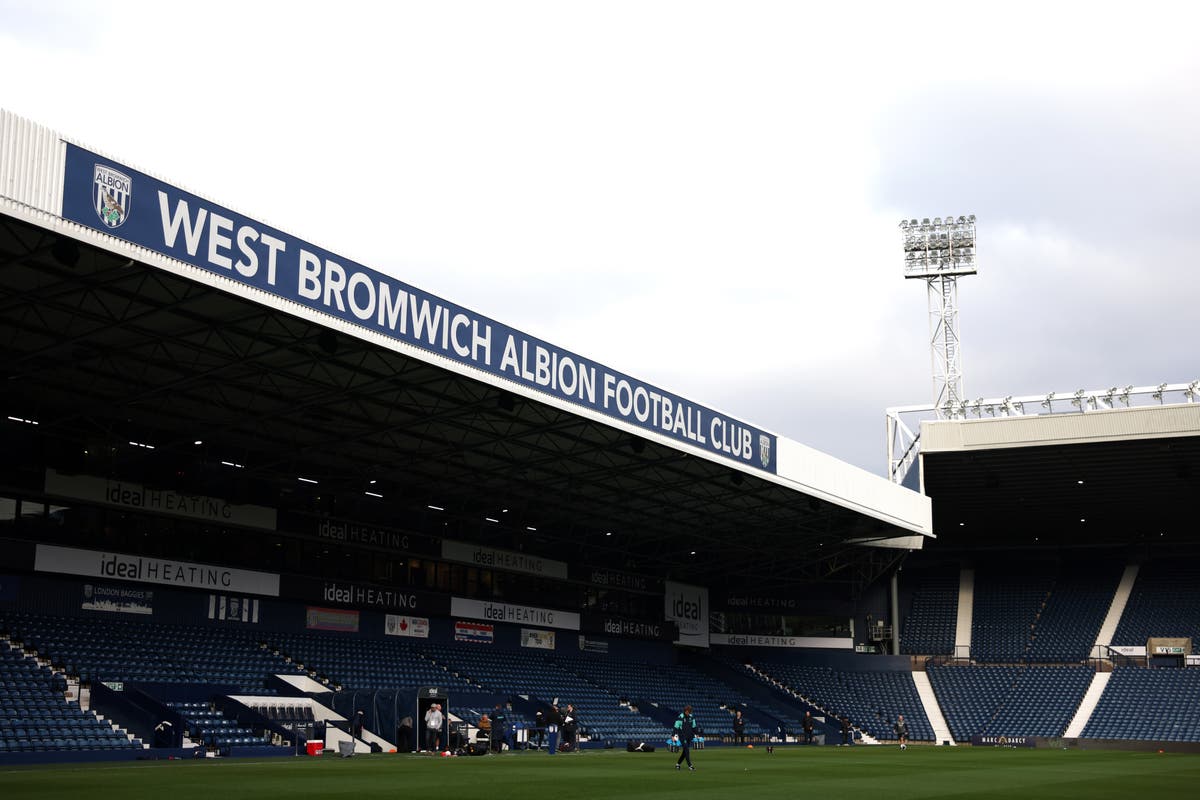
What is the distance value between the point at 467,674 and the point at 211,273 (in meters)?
28.7

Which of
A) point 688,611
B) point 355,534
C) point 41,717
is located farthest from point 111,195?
point 688,611

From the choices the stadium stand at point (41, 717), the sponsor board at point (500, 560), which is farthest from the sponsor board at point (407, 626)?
the stadium stand at point (41, 717)

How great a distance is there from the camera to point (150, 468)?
123 feet

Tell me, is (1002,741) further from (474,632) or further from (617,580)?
(474,632)

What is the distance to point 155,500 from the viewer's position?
124 ft

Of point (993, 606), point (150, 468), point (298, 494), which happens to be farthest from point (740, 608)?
point (150, 468)

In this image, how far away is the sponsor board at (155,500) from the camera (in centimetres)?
3538

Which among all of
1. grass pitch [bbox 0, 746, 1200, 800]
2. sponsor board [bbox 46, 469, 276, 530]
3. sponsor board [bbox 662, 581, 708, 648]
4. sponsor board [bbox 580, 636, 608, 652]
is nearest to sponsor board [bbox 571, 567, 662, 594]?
sponsor board [bbox 662, 581, 708, 648]

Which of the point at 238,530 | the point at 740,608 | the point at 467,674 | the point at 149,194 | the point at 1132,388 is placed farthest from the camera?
the point at 740,608

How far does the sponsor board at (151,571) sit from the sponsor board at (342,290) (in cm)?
1502

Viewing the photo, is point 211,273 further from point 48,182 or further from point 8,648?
point 8,648

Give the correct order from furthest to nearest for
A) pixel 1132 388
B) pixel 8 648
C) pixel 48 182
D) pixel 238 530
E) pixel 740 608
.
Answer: pixel 740 608
pixel 1132 388
pixel 238 530
pixel 8 648
pixel 48 182

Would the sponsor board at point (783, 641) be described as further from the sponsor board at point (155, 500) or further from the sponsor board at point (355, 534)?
the sponsor board at point (155, 500)

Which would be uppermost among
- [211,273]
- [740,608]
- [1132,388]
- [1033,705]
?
[1132,388]
